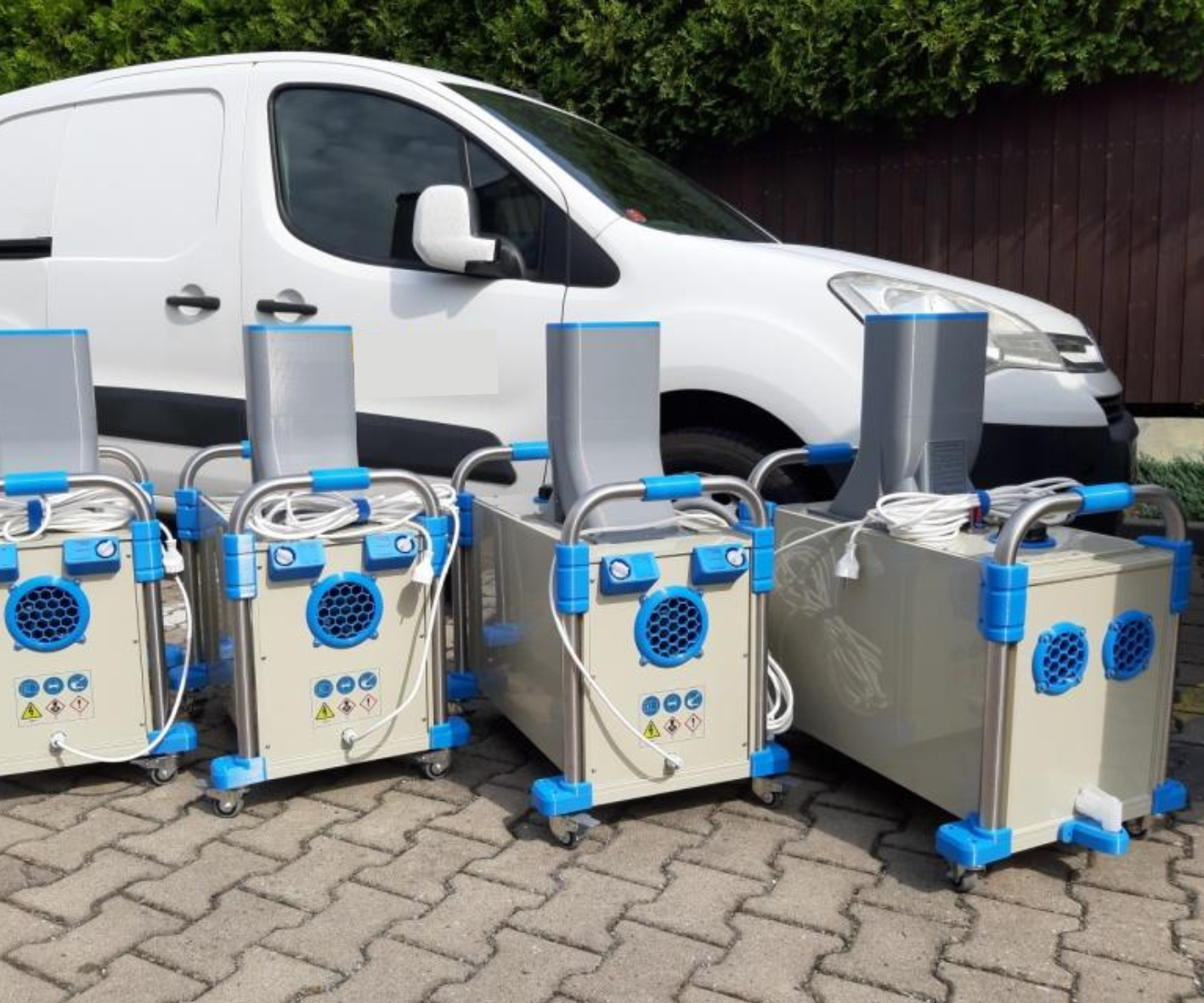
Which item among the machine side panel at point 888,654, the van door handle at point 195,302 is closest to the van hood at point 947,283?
the machine side panel at point 888,654

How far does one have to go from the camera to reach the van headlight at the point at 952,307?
374 centimetres

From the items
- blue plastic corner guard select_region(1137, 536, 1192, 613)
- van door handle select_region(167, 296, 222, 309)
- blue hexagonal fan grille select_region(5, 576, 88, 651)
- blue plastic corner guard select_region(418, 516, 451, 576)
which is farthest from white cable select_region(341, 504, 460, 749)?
van door handle select_region(167, 296, 222, 309)

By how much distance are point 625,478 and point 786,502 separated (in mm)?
863

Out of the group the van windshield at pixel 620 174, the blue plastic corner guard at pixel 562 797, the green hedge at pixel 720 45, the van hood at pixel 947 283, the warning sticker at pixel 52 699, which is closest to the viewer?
the blue plastic corner guard at pixel 562 797

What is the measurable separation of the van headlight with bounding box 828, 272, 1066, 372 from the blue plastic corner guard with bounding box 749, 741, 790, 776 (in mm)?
1400

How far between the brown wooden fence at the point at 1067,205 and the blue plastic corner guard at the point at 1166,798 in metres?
4.17

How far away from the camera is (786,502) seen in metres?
3.73

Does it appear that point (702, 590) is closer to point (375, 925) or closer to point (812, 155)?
point (375, 925)

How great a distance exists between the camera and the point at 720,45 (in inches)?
252

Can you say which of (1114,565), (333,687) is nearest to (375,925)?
(333,687)

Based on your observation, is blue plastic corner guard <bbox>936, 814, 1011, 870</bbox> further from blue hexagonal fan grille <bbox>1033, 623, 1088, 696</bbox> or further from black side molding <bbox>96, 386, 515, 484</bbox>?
black side molding <bbox>96, 386, 515, 484</bbox>

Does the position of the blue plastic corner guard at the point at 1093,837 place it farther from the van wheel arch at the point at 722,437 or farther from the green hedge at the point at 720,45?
the green hedge at the point at 720,45

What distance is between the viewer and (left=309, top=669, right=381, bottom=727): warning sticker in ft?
9.94

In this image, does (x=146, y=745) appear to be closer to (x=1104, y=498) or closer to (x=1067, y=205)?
(x=1104, y=498)
